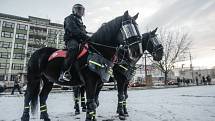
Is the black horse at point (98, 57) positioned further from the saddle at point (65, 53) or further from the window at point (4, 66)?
the window at point (4, 66)

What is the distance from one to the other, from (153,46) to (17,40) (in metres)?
62.9

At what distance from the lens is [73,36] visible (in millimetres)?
5281

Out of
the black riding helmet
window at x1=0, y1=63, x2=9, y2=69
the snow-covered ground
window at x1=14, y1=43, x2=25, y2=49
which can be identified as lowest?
the snow-covered ground

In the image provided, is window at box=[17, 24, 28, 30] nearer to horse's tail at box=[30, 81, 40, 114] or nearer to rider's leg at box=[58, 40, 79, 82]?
horse's tail at box=[30, 81, 40, 114]

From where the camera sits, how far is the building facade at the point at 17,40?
59.7 m

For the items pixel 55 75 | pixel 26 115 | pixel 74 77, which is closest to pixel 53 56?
pixel 55 75

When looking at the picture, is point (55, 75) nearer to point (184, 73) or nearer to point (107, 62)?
point (107, 62)

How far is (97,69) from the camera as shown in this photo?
4637mm

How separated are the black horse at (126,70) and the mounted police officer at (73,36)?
1653 millimetres

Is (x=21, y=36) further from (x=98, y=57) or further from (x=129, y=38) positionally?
(x=129, y=38)

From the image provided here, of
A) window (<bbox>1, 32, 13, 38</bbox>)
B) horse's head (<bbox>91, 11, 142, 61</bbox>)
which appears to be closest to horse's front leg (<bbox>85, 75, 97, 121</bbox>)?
horse's head (<bbox>91, 11, 142, 61</bbox>)

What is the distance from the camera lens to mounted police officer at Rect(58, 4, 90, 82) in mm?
5039

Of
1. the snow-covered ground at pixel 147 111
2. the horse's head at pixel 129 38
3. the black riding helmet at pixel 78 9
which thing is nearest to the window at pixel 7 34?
the snow-covered ground at pixel 147 111

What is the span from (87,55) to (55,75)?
4.06 ft
